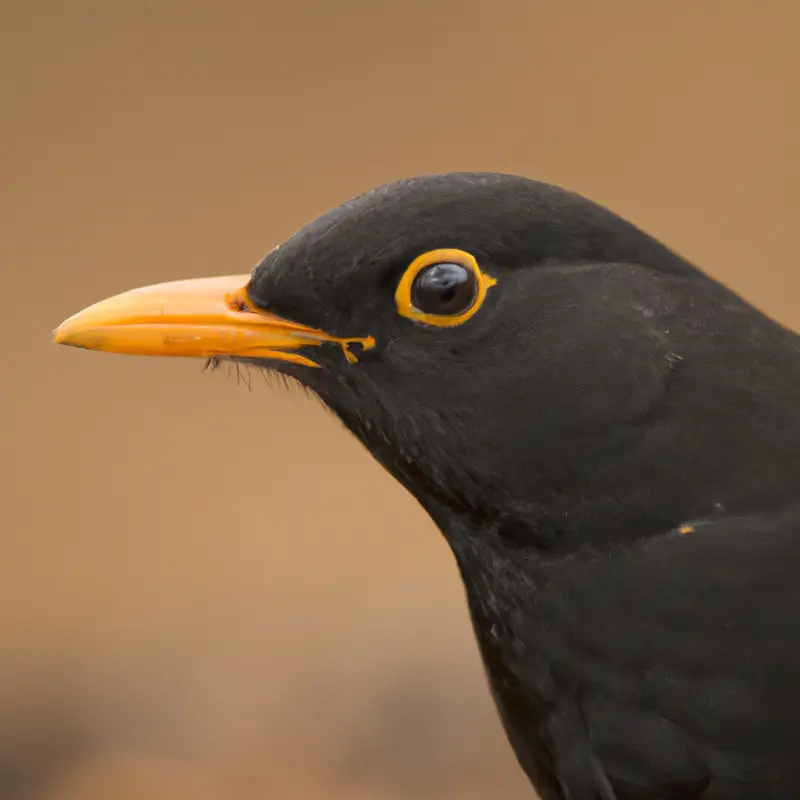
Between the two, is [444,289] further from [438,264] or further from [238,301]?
[238,301]

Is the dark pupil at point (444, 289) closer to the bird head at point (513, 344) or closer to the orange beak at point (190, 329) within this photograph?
the bird head at point (513, 344)

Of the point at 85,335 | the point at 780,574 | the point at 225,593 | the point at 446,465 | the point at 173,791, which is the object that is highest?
the point at 85,335

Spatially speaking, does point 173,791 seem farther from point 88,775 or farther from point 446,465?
point 446,465

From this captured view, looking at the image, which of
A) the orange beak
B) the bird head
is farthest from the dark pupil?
the orange beak

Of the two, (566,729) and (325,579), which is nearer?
(566,729)

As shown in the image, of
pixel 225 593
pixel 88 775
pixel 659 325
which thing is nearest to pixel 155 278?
pixel 225 593

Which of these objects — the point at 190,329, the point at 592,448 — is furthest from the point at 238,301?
the point at 592,448

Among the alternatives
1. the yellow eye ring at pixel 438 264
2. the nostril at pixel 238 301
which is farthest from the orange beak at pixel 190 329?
the yellow eye ring at pixel 438 264
